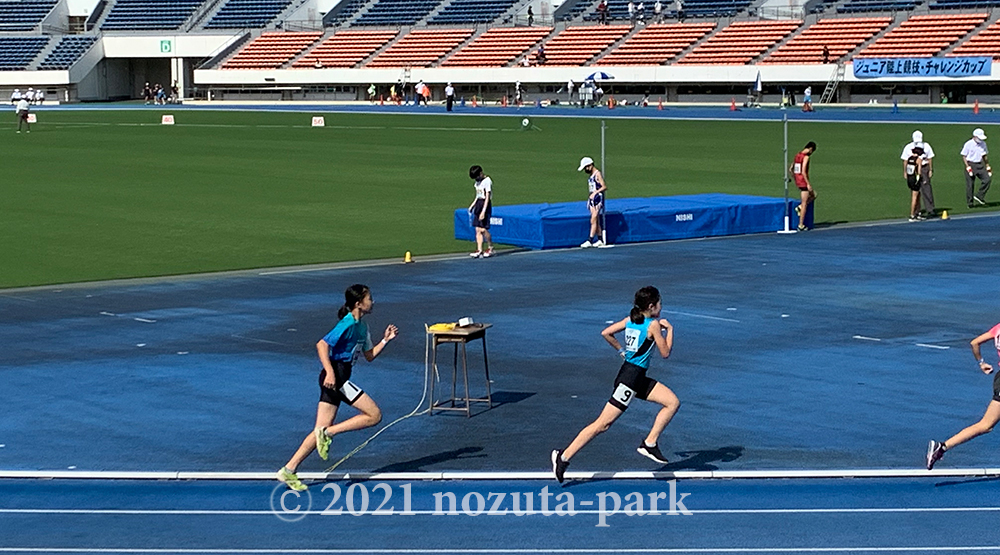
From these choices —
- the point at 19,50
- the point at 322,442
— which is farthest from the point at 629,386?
the point at 19,50

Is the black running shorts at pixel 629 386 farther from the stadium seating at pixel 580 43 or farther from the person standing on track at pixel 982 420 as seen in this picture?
the stadium seating at pixel 580 43

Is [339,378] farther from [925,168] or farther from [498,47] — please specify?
[498,47]

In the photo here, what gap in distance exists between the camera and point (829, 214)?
3328 centimetres

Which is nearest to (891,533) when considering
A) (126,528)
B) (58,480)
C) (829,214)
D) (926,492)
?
(926,492)

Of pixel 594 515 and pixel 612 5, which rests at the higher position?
pixel 612 5

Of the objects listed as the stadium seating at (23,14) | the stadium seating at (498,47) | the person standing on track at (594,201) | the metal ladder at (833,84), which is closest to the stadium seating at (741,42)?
the metal ladder at (833,84)

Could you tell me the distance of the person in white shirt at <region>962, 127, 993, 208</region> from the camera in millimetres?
33938

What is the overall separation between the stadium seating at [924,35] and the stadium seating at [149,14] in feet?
181

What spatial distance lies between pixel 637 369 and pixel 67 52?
10688cm

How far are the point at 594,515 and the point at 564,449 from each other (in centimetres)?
185

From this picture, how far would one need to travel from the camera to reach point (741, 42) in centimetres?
8988

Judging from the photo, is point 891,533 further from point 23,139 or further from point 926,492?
point 23,139

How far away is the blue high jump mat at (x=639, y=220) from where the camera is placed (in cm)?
2811

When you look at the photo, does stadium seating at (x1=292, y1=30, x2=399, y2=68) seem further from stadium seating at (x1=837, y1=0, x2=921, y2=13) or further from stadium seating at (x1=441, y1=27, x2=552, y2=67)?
stadium seating at (x1=837, y1=0, x2=921, y2=13)
